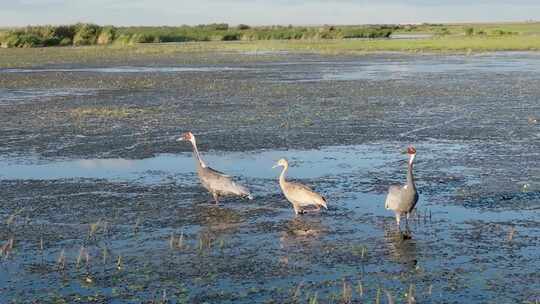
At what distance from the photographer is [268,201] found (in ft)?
39.0

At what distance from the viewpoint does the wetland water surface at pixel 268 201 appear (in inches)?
320

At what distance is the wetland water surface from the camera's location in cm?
812

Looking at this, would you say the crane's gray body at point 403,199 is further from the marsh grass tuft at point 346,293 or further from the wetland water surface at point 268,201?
the marsh grass tuft at point 346,293

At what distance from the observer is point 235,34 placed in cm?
9669

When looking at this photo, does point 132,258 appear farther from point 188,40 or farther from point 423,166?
point 188,40

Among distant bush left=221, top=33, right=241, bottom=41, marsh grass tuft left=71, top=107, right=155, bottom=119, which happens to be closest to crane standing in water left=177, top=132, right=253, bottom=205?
marsh grass tuft left=71, top=107, right=155, bottom=119

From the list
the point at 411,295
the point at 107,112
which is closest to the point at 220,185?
the point at 411,295

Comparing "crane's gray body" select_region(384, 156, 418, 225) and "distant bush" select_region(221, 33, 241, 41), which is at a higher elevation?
"crane's gray body" select_region(384, 156, 418, 225)

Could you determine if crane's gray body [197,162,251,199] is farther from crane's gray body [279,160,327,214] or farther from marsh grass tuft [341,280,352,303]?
marsh grass tuft [341,280,352,303]

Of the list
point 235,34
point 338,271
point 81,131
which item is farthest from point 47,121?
point 235,34

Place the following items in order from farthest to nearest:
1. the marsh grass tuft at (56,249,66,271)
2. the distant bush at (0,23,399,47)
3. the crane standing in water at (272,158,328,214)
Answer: the distant bush at (0,23,399,47) < the crane standing in water at (272,158,328,214) < the marsh grass tuft at (56,249,66,271)

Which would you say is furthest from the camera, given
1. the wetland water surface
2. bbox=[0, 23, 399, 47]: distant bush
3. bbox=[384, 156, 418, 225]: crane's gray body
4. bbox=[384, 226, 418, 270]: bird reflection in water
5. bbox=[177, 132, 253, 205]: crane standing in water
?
bbox=[0, 23, 399, 47]: distant bush

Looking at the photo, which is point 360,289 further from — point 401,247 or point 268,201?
point 268,201

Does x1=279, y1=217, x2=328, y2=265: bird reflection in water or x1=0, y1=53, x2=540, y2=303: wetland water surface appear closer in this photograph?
x1=0, y1=53, x2=540, y2=303: wetland water surface
